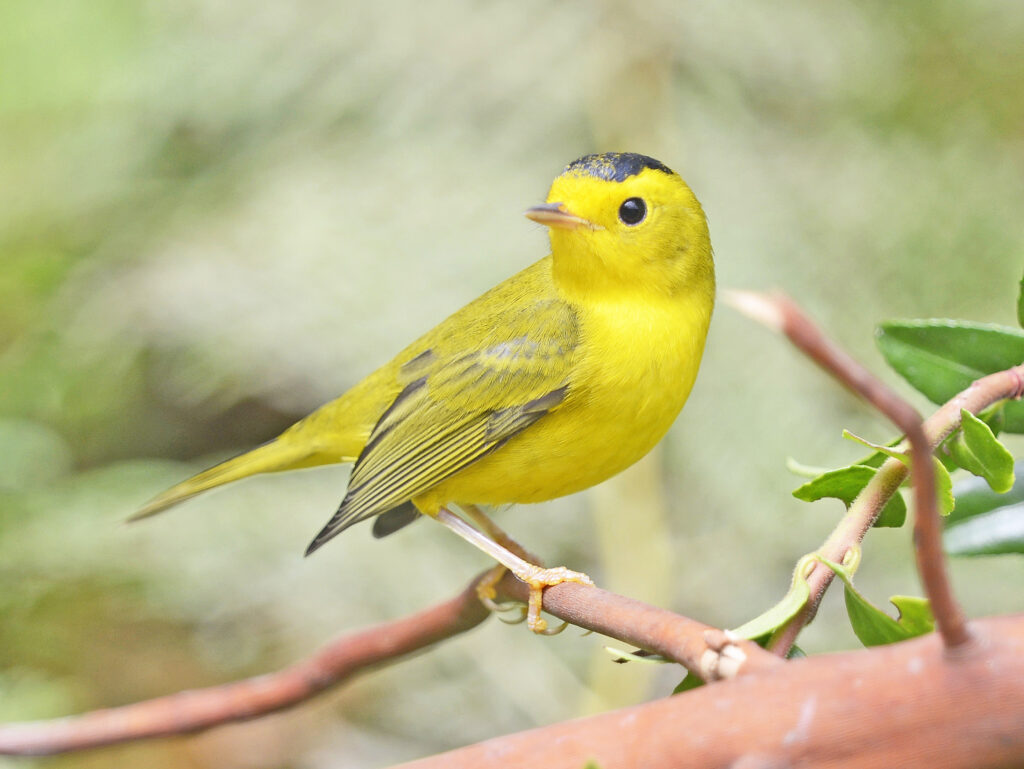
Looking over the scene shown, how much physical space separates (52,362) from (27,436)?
0.30 meters

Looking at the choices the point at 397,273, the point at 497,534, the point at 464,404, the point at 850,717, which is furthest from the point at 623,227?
the point at 397,273

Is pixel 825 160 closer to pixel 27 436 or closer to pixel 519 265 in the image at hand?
pixel 519 265

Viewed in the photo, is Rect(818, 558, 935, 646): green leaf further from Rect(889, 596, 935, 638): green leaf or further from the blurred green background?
the blurred green background

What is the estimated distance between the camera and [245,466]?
6.83 ft

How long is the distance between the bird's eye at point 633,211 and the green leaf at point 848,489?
71 centimetres

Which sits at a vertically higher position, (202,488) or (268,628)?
(202,488)

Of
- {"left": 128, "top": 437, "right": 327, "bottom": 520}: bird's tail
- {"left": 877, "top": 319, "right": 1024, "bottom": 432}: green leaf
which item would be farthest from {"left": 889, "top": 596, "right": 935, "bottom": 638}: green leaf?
{"left": 128, "top": 437, "right": 327, "bottom": 520}: bird's tail

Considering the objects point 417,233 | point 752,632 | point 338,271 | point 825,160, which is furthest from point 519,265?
point 752,632

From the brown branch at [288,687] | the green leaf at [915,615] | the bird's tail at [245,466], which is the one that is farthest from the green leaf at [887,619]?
the bird's tail at [245,466]

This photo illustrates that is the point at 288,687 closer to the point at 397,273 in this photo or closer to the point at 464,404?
the point at 464,404

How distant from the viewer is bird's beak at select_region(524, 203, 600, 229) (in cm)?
149

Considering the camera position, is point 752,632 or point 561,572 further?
point 561,572

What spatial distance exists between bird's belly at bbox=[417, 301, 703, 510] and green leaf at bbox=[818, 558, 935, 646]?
0.74 metres

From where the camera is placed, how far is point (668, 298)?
1.60 metres
